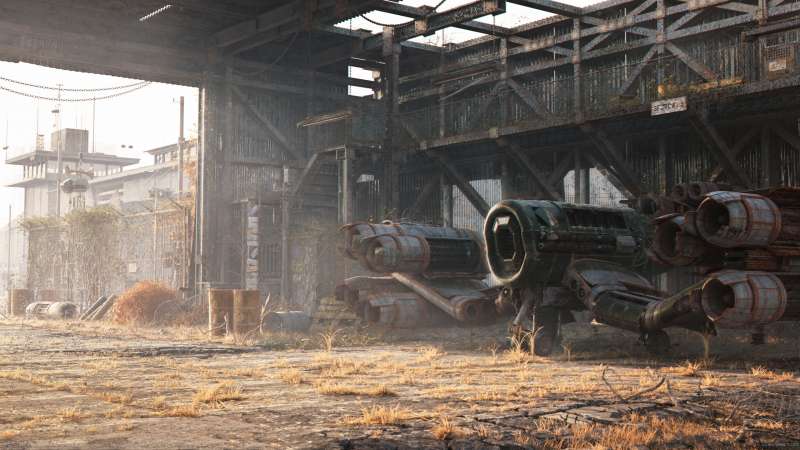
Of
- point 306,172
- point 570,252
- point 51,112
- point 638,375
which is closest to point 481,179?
point 306,172

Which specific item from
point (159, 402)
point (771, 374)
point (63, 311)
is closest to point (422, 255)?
point (771, 374)

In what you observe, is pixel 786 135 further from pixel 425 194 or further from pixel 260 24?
pixel 260 24

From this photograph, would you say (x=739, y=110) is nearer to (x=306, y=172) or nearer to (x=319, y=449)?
(x=306, y=172)

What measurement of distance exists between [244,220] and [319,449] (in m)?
22.3

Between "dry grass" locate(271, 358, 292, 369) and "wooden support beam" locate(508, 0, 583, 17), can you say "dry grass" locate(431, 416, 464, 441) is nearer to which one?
"dry grass" locate(271, 358, 292, 369)

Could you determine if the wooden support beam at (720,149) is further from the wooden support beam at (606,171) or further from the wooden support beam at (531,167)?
the wooden support beam at (531,167)

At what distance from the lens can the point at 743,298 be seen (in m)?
11.0

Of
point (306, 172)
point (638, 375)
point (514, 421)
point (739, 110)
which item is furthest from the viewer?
point (306, 172)

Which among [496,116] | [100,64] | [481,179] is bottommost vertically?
[481,179]

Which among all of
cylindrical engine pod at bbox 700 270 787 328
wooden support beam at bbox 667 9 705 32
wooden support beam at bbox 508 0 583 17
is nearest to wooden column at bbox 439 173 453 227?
wooden support beam at bbox 508 0 583 17

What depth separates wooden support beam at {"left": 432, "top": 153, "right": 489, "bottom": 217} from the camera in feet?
88.1

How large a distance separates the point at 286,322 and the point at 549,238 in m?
8.19

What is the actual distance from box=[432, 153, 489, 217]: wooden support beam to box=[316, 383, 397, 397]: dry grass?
17.3m

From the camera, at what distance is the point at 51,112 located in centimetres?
7925
